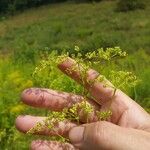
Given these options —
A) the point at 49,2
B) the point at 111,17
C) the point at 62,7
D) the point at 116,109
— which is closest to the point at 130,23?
the point at 111,17

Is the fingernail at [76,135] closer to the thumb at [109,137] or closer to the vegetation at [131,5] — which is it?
the thumb at [109,137]

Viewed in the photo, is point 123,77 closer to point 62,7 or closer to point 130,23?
point 130,23

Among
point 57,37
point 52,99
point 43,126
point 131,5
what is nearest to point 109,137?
point 43,126

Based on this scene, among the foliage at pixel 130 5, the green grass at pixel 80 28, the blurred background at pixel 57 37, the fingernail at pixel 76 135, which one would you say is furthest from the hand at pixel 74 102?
the foliage at pixel 130 5

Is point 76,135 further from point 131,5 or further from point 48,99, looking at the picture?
point 131,5

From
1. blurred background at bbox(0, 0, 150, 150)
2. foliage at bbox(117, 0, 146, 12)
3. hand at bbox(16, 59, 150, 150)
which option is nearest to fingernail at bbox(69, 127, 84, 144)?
hand at bbox(16, 59, 150, 150)
